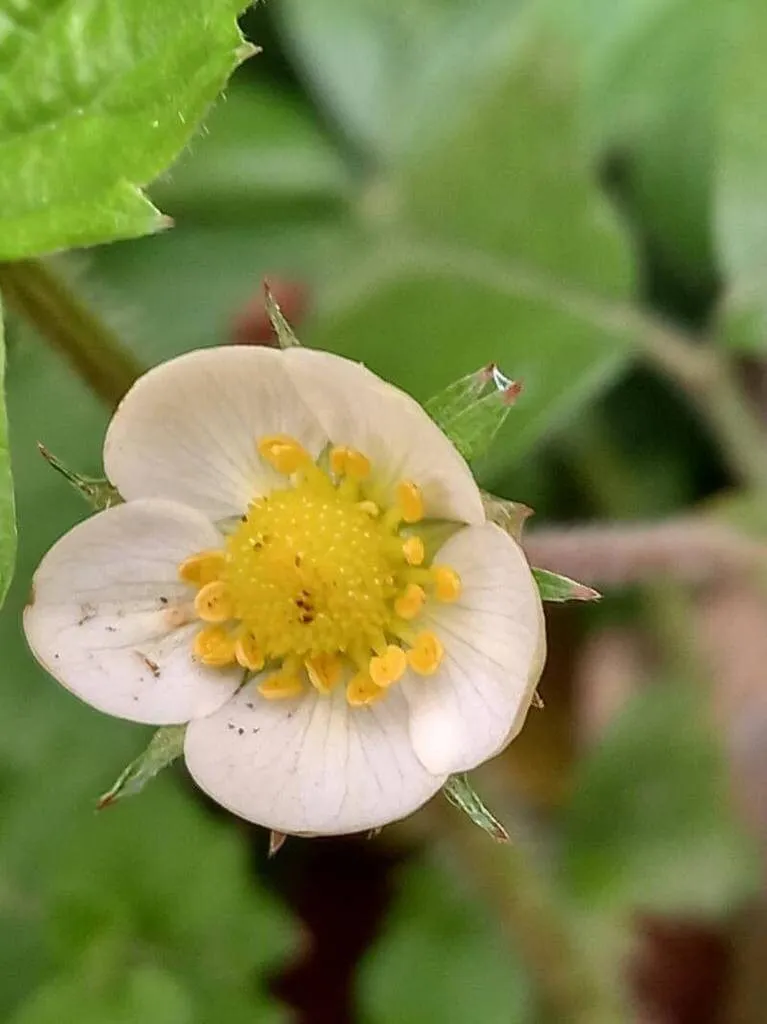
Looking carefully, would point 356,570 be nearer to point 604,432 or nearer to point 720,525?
point 720,525

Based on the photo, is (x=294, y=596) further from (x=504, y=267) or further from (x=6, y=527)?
(x=504, y=267)

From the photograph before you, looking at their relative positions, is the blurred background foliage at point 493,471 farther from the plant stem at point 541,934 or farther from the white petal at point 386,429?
the white petal at point 386,429

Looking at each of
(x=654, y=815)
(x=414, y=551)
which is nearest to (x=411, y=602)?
(x=414, y=551)

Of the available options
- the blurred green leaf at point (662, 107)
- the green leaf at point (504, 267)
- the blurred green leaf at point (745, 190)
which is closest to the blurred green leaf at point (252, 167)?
the green leaf at point (504, 267)

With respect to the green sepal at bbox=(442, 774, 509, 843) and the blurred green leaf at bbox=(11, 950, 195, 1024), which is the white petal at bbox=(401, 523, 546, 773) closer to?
the green sepal at bbox=(442, 774, 509, 843)

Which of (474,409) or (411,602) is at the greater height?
(474,409)
